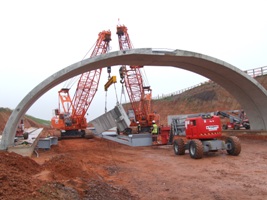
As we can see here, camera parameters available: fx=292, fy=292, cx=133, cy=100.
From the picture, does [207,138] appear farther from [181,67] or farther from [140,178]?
[181,67]

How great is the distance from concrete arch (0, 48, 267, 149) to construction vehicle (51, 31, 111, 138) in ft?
37.2

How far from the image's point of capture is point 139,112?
81.7ft

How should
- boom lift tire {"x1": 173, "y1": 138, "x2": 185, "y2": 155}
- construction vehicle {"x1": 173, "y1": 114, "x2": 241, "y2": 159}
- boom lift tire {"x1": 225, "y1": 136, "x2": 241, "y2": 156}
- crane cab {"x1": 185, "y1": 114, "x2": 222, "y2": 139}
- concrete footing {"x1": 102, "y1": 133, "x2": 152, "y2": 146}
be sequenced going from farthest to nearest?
concrete footing {"x1": 102, "y1": 133, "x2": 152, "y2": 146} → boom lift tire {"x1": 173, "y1": 138, "x2": 185, "y2": 155} → crane cab {"x1": 185, "y1": 114, "x2": 222, "y2": 139} → boom lift tire {"x1": 225, "y1": 136, "x2": 241, "y2": 156} → construction vehicle {"x1": 173, "y1": 114, "x2": 241, "y2": 159}

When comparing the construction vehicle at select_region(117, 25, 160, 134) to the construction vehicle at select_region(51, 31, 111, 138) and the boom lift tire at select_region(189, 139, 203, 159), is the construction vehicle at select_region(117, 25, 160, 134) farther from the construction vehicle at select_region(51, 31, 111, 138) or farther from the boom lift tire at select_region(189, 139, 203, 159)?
the boom lift tire at select_region(189, 139, 203, 159)

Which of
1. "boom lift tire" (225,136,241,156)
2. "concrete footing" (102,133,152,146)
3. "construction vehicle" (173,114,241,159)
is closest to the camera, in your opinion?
"construction vehicle" (173,114,241,159)

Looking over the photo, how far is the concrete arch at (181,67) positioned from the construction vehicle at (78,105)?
37.2 ft

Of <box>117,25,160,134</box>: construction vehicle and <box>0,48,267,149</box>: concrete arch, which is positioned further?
<box>117,25,160,134</box>: construction vehicle

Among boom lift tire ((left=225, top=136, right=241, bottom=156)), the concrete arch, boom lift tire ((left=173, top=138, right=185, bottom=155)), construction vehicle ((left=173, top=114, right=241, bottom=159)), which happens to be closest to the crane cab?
construction vehicle ((left=173, top=114, right=241, bottom=159))

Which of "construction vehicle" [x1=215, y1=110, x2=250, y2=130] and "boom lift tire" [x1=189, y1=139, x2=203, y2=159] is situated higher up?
"construction vehicle" [x1=215, y1=110, x2=250, y2=130]

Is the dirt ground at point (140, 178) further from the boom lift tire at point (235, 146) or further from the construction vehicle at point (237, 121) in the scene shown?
the construction vehicle at point (237, 121)

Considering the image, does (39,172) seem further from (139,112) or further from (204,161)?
(139,112)

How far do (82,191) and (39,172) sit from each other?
2.62 meters

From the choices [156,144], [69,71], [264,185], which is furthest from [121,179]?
[156,144]

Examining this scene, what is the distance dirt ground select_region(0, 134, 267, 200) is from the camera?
19.0ft
